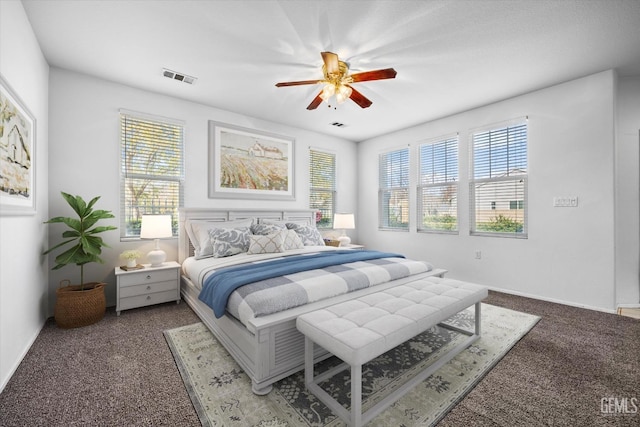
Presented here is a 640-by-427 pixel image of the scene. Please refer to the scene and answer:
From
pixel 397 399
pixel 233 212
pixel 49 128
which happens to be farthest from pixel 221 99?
pixel 397 399

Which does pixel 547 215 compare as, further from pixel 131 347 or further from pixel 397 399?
pixel 131 347

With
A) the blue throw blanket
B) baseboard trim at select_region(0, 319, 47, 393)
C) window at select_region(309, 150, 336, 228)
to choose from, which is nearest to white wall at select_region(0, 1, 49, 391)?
baseboard trim at select_region(0, 319, 47, 393)

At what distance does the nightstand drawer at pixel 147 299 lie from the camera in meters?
3.03

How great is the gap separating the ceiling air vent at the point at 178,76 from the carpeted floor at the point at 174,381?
9.00ft

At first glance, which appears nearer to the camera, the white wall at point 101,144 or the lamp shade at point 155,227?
the white wall at point 101,144

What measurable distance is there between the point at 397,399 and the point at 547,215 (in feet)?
10.7

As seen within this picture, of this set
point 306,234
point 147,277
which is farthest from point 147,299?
point 306,234

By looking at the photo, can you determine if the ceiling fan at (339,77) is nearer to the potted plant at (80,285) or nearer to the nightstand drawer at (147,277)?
the potted plant at (80,285)

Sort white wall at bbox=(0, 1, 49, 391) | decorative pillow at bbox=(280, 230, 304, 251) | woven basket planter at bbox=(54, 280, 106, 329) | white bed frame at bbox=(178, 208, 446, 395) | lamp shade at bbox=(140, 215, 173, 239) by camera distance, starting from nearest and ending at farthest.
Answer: white bed frame at bbox=(178, 208, 446, 395), white wall at bbox=(0, 1, 49, 391), woven basket planter at bbox=(54, 280, 106, 329), lamp shade at bbox=(140, 215, 173, 239), decorative pillow at bbox=(280, 230, 304, 251)

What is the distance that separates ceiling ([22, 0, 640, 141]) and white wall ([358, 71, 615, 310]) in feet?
1.03

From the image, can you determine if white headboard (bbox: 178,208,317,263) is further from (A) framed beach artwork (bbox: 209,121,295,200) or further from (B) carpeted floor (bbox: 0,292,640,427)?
(B) carpeted floor (bbox: 0,292,640,427)

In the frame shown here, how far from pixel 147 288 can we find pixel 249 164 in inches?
88.7

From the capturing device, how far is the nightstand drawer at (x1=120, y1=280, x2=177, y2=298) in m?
3.03
